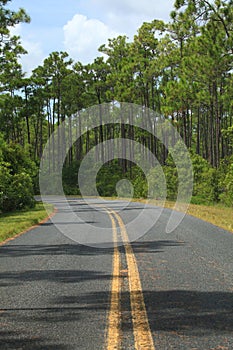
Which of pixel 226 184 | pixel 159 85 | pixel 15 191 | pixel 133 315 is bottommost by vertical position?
pixel 133 315

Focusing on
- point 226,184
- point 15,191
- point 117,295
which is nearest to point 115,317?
point 117,295

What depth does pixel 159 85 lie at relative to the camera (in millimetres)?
66812

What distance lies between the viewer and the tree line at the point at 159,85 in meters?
34.3

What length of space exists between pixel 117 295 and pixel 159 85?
61167 millimetres

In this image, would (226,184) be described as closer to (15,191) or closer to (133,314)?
(15,191)

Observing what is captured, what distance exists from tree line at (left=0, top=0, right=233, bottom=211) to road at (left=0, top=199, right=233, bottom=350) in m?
18.2

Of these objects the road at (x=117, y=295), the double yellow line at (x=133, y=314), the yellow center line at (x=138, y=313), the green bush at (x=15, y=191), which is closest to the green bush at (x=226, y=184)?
the green bush at (x=15, y=191)

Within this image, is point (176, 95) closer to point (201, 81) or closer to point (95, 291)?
point (201, 81)

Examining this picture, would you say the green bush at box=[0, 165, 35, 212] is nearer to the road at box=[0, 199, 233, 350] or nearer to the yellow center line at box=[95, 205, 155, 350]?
the road at box=[0, 199, 233, 350]

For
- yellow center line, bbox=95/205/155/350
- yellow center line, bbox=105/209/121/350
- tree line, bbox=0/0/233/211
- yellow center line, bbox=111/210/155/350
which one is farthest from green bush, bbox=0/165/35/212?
yellow center line, bbox=105/209/121/350

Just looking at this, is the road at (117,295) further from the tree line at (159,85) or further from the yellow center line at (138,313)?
the tree line at (159,85)

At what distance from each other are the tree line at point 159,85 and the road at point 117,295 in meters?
18.2

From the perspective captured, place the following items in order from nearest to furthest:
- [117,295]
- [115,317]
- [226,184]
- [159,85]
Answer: [115,317], [117,295], [226,184], [159,85]

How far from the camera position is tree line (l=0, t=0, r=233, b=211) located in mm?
34344
